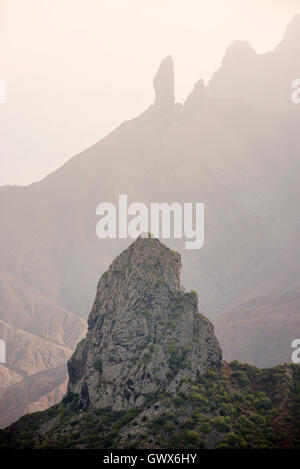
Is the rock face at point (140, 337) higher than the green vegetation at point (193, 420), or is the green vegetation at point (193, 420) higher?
the rock face at point (140, 337)

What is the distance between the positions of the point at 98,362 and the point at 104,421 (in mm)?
6877

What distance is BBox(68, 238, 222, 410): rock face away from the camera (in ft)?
152

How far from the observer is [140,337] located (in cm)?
4869

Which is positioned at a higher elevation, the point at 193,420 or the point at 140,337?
the point at 140,337

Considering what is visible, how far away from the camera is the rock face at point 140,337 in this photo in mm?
46344

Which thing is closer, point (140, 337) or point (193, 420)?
point (193, 420)

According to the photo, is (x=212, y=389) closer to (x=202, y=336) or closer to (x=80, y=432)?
(x=202, y=336)

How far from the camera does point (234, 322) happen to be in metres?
168

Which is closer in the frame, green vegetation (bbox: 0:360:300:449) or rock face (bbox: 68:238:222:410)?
green vegetation (bbox: 0:360:300:449)

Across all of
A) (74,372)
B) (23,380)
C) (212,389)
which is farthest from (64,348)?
(212,389)

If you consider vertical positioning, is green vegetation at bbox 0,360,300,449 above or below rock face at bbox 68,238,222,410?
below

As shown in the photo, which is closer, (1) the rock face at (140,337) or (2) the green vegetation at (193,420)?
(2) the green vegetation at (193,420)

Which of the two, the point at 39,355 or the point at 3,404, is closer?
the point at 3,404
